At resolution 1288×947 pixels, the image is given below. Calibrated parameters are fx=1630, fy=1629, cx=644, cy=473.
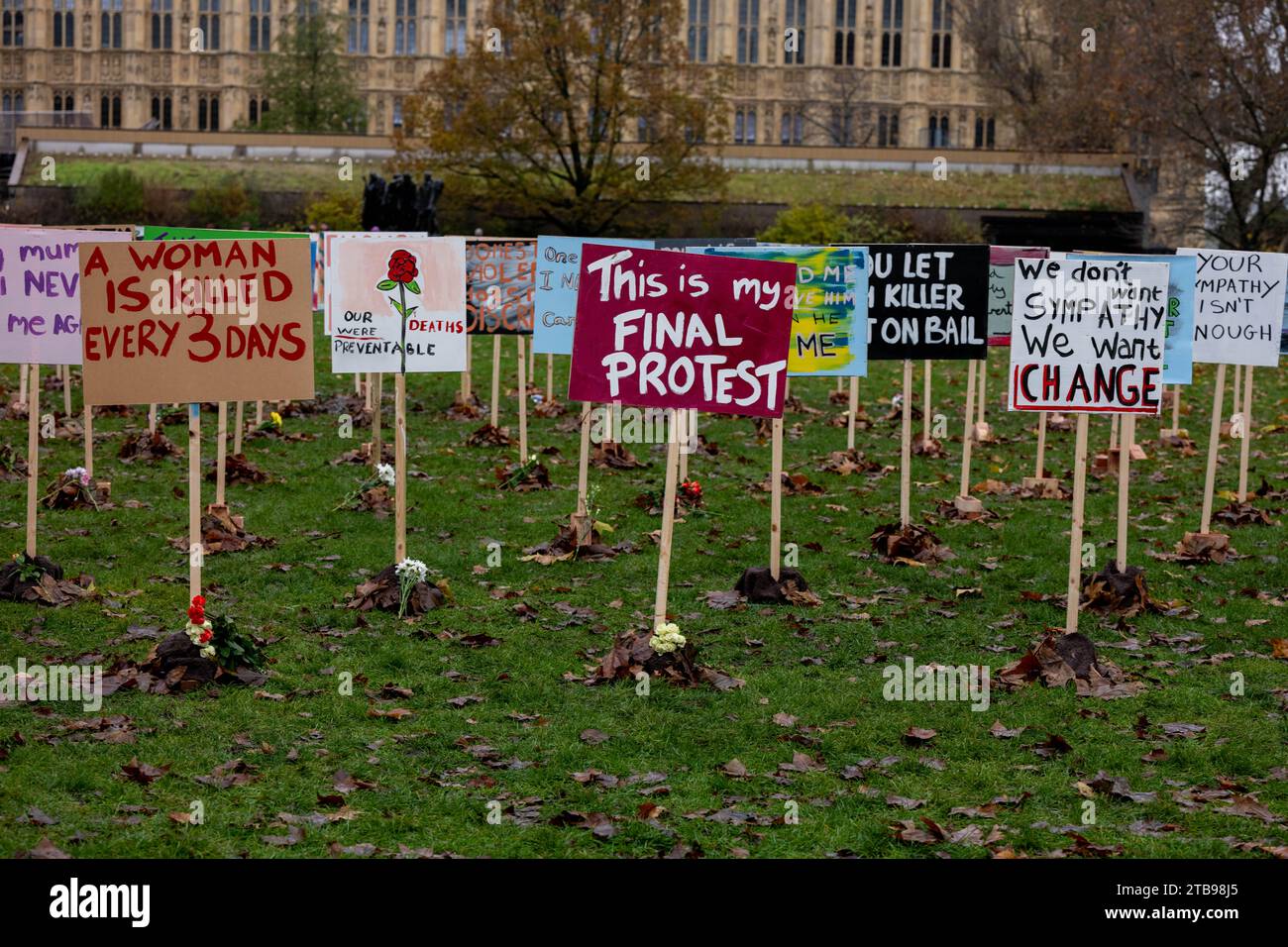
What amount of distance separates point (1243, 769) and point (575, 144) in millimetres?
37439

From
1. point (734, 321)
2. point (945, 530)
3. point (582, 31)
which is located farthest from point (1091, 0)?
point (734, 321)

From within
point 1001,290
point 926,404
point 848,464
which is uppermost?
point 1001,290

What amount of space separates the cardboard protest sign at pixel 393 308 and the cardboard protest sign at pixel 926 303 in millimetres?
3634

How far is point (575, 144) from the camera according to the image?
4428 centimetres

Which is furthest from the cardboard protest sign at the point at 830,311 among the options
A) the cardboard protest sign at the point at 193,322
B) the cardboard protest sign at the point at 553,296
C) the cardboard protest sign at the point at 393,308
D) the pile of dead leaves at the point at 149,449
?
the pile of dead leaves at the point at 149,449

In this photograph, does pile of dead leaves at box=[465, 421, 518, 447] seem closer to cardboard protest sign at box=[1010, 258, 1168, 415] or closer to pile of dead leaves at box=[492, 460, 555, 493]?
pile of dead leaves at box=[492, 460, 555, 493]

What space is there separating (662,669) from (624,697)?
42 cm

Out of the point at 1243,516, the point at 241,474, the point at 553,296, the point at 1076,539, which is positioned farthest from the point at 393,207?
the point at 1076,539

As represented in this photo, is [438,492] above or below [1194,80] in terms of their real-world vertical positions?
below

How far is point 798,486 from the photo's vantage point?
1630 centimetres

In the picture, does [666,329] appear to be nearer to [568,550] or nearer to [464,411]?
[568,550]

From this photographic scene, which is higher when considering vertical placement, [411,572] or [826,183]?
[826,183]

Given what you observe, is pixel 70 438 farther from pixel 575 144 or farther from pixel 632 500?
pixel 575 144

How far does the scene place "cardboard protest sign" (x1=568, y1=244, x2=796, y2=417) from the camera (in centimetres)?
1023
